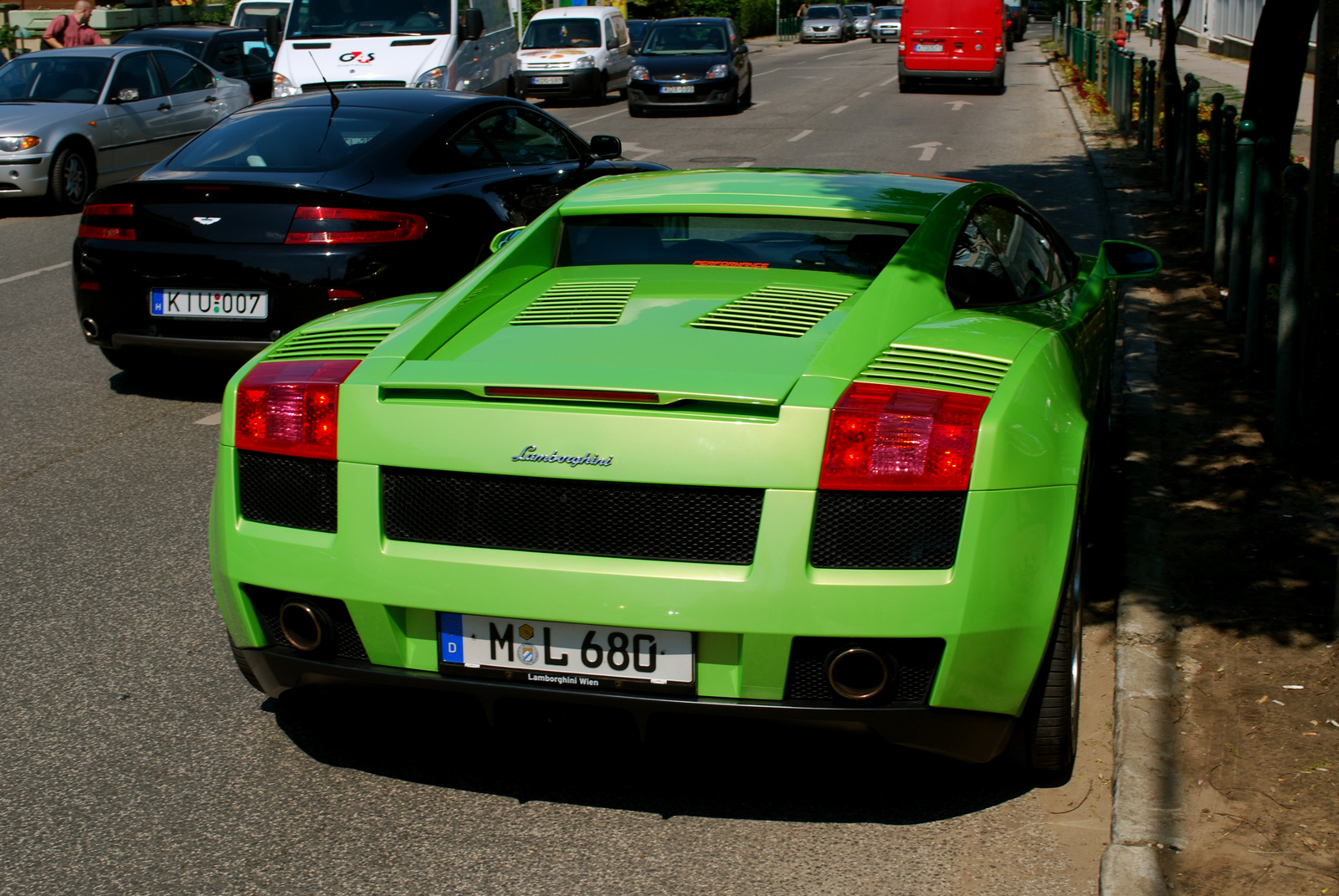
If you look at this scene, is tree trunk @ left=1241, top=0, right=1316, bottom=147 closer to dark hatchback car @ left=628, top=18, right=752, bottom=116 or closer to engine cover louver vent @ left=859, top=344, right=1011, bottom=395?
engine cover louver vent @ left=859, top=344, right=1011, bottom=395

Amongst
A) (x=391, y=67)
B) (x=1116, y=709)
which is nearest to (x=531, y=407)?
(x=1116, y=709)

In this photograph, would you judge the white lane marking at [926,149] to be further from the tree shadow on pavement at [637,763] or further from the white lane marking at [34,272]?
the tree shadow on pavement at [637,763]

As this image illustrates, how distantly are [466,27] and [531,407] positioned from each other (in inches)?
679

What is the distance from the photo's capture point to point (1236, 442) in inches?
231

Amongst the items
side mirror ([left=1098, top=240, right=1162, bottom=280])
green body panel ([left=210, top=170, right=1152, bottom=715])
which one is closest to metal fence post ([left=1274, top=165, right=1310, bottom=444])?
side mirror ([left=1098, top=240, right=1162, bottom=280])

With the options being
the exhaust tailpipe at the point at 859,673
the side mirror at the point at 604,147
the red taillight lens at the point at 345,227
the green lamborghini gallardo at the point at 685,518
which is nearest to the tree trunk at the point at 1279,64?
the side mirror at the point at 604,147

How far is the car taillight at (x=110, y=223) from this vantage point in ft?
22.4

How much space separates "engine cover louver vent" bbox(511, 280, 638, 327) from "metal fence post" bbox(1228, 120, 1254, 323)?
5259 mm

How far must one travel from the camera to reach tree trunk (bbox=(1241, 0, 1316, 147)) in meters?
9.77

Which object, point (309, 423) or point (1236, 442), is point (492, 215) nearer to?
point (1236, 442)

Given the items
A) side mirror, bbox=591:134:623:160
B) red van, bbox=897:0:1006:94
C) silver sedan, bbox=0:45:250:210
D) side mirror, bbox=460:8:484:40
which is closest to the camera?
side mirror, bbox=591:134:623:160

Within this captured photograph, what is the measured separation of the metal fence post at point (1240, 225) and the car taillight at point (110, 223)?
19.3 ft

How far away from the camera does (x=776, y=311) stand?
3.42 m

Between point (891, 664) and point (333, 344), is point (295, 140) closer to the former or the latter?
point (333, 344)
